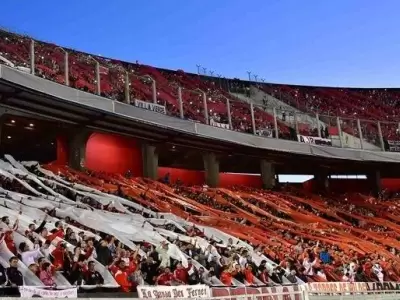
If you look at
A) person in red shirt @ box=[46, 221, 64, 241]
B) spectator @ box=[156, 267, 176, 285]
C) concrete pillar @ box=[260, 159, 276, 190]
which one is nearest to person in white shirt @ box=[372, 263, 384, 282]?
spectator @ box=[156, 267, 176, 285]

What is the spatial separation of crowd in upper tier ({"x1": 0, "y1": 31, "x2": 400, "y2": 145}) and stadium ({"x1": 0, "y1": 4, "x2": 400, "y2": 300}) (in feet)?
0.24

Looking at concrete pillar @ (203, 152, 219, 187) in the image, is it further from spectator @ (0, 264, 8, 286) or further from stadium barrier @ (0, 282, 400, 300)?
spectator @ (0, 264, 8, 286)

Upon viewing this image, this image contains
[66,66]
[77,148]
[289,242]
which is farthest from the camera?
[77,148]

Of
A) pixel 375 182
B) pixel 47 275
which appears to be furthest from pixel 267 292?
pixel 375 182

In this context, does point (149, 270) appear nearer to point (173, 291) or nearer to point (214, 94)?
point (173, 291)

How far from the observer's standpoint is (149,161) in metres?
27.3

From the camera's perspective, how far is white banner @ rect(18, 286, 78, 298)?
758cm

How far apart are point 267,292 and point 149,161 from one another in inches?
667

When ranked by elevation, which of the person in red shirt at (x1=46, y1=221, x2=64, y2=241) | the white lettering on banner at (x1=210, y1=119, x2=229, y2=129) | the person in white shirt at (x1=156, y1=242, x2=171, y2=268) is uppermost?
the white lettering on banner at (x1=210, y1=119, x2=229, y2=129)

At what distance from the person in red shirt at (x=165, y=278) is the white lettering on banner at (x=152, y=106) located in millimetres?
11454

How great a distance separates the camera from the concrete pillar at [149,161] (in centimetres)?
2728

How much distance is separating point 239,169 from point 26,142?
12900mm

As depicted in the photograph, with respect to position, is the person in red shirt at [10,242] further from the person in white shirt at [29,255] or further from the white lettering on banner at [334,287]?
the white lettering on banner at [334,287]

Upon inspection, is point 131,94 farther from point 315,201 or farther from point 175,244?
point 315,201
